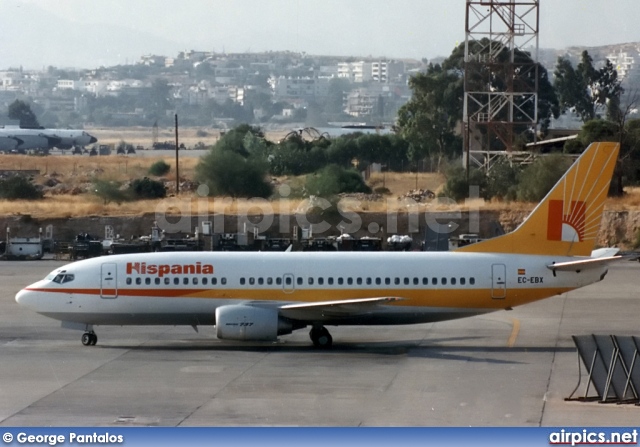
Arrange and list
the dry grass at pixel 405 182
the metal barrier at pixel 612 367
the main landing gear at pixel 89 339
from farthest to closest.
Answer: the dry grass at pixel 405 182 < the main landing gear at pixel 89 339 < the metal barrier at pixel 612 367

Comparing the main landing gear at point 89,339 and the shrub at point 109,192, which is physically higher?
the shrub at point 109,192

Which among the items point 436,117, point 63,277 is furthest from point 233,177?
point 63,277

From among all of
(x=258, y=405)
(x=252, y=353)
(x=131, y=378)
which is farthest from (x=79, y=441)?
(x=252, y=353)

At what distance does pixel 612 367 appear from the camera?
24.0 meters

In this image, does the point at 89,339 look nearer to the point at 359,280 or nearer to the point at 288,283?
the point at 288,283

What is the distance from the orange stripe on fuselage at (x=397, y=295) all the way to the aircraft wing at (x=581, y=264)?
2.18 ft

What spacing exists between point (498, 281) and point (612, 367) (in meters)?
8.53

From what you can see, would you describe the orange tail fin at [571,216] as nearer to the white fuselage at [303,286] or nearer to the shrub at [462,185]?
the white fuselage at [303,286]

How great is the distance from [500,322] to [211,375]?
14360mm

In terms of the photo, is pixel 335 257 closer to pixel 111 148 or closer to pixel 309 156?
pixel 309 156

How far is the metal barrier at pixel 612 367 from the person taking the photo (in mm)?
23844

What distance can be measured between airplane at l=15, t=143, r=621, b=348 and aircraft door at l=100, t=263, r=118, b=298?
A: 0.03 meters

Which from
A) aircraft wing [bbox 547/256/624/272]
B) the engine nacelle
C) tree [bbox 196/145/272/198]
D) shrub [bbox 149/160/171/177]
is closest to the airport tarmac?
the engine nacelle

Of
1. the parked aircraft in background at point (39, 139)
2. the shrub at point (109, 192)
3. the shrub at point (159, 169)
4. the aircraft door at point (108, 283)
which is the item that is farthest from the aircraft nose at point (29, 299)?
the parked aircraft in background at point (39, 139)
